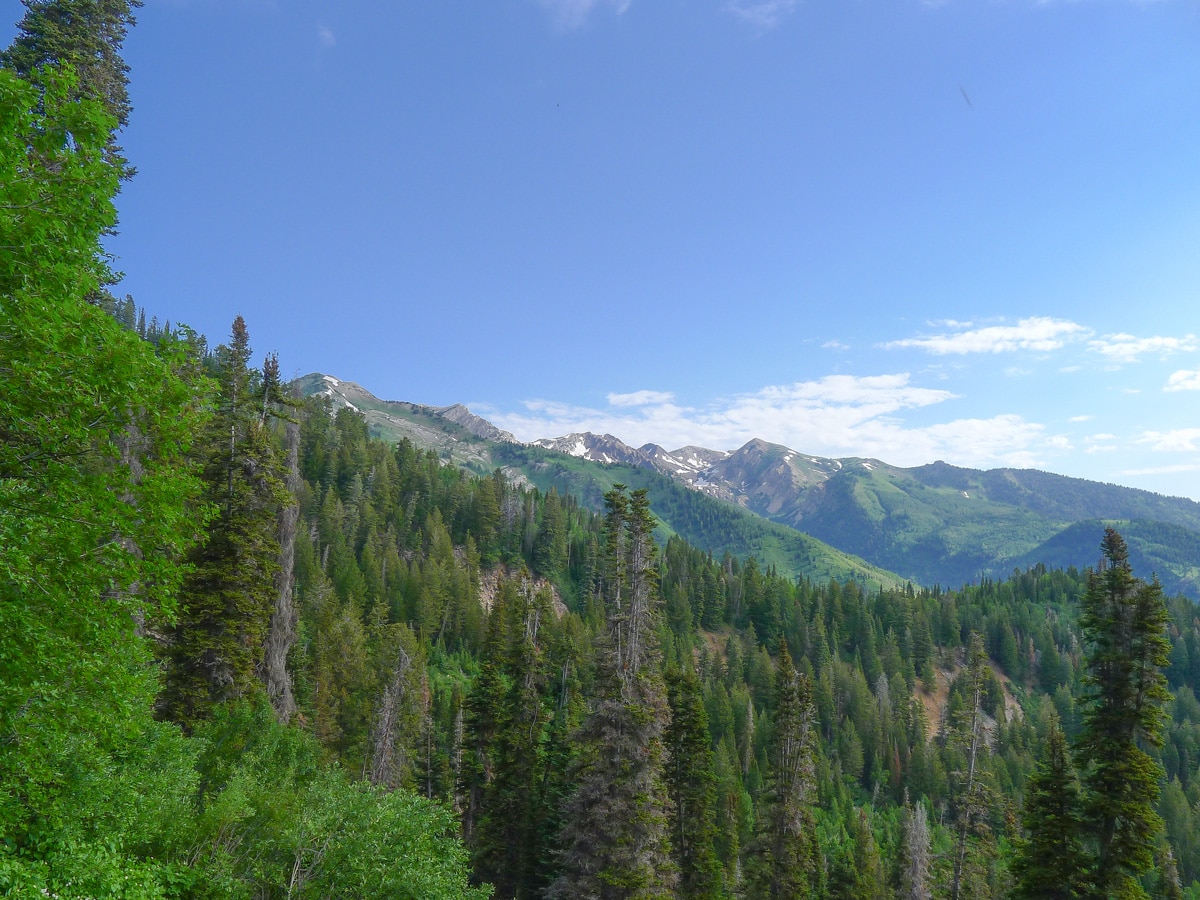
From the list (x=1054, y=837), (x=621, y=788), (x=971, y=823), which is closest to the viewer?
(x=1054, y=837)

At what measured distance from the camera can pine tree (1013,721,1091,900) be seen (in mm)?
26516

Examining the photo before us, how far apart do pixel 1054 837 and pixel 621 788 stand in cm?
1903

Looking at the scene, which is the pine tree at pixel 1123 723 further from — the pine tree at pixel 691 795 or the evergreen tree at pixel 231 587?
the evergreen tree at pixel 231 587

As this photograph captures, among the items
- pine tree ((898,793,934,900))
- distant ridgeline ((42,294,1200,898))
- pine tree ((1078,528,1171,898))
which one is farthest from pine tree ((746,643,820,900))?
pine tree ((1078,528,1171,898))

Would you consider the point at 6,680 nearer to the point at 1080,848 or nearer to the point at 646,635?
the point at 646,635

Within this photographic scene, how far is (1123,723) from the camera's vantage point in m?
26.8

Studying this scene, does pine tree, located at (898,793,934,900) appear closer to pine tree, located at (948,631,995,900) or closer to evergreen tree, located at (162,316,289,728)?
pine tree, located at (948,631,995,900)

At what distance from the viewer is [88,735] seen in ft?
43.7

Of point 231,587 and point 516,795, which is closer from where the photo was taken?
point 231,587

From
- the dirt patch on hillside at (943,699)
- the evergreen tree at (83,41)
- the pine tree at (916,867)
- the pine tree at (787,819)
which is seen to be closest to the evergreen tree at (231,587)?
the evergreen tree at (83,41)

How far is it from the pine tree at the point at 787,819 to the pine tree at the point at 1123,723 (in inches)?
740

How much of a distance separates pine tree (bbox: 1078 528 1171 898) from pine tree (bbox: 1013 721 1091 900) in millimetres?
661

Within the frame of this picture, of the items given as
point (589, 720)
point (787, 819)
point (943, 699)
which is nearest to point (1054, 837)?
point (787, 819)

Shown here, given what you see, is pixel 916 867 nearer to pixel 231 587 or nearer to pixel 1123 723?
pixel 1123 723
